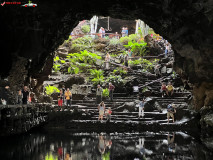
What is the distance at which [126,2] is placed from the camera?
1304 centimetres

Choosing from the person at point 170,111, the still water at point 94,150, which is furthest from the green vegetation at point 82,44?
the still water at point 94,150

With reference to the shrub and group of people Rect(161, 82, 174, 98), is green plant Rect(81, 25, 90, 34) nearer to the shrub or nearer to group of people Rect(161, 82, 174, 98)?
the shrub

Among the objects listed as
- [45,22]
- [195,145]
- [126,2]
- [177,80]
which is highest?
[126,2]

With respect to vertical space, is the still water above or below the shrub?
below

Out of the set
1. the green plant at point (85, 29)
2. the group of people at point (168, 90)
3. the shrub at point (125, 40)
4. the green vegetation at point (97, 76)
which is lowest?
the group of people at point (168, 90)

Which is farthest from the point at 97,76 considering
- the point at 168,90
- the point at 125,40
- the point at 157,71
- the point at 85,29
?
the point at 85,29

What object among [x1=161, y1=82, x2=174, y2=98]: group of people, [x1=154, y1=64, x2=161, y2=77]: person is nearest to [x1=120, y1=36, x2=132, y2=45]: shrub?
[x1=154, y1=64, x2=161, y2=77]: person

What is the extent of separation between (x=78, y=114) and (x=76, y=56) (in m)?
14.4

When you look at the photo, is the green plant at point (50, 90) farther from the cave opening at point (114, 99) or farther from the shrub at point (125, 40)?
the shrub at point (125, 40)

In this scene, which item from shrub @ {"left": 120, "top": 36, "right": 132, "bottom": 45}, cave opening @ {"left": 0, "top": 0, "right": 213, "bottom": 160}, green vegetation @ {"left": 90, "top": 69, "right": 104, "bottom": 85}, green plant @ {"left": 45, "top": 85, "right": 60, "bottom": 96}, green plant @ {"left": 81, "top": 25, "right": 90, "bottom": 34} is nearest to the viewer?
cave opening @ {"left": 0, "top": 0, "right": 213, "bottom": 160}

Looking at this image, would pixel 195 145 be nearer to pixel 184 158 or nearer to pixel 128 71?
pixel 184 158

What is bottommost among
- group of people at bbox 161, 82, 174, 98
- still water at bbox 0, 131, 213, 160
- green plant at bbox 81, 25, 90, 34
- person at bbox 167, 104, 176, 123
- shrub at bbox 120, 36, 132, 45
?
still water at bbox 0, 131, 213, 160

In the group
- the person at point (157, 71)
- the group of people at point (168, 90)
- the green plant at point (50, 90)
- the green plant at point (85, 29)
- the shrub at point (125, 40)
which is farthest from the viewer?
the green plant at point (85, 29)

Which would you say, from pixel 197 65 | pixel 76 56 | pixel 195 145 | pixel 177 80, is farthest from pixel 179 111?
pixel 76 56
